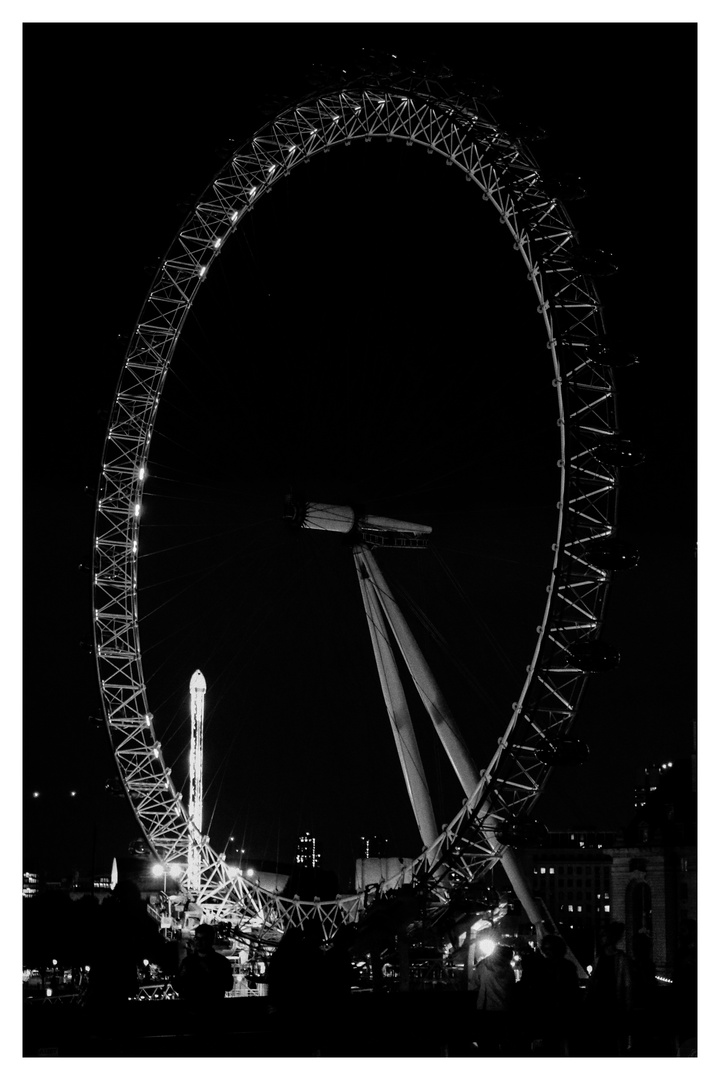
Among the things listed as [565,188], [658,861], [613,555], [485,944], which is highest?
[565,188]

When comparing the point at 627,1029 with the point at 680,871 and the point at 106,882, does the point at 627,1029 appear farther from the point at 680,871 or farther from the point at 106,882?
the point at 106,882

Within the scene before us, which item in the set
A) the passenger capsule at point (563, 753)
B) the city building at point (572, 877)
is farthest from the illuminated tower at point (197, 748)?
the city building at point (572, 877)

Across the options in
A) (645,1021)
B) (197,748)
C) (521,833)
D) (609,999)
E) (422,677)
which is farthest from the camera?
(197,748)

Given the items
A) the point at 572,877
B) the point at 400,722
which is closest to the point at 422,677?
the point at 400,722

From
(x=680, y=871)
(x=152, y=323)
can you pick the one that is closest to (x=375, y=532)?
(x=152, y=323)

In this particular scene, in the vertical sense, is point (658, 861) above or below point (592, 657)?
below

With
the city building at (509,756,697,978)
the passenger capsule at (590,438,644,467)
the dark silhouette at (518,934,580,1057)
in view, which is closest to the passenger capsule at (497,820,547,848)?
the passenger capsule at (590,438,644,467)

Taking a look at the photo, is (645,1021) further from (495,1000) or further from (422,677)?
(422,677)
